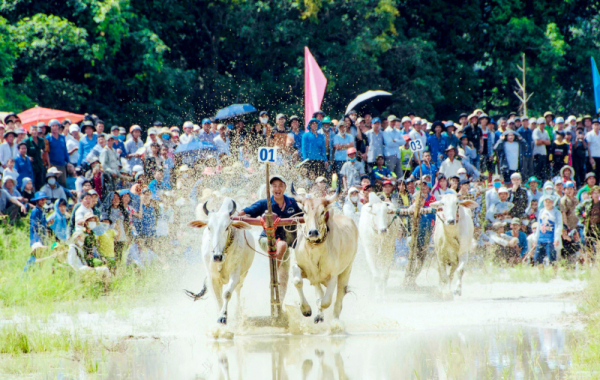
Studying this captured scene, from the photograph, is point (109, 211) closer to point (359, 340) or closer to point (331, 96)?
point (359, 340)

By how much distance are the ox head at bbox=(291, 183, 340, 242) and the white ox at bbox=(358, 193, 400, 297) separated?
13.9 ft

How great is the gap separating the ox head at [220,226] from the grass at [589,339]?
4069mm

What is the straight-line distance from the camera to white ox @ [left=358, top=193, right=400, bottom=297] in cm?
1574

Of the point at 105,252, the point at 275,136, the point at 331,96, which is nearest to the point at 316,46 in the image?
the point at 331,96

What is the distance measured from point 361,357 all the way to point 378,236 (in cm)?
596

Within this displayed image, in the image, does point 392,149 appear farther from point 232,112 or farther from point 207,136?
point 207,136

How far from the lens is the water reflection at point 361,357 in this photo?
9406 millimetres

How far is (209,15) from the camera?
96.1 feet

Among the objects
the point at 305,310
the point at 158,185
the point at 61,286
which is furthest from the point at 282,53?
the point at 305,310

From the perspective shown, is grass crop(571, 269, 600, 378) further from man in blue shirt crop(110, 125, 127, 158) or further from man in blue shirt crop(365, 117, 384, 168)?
man in blue shirt crop(110, 125, 127, 158)

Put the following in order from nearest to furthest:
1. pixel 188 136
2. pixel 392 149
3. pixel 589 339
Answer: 1. pixel 589 339
2. pixel 188 136
3. pixel 392 149

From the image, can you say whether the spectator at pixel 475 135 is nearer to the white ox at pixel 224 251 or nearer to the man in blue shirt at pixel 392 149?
the man in blue shirt at pixel 392 149

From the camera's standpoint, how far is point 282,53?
96.3ft

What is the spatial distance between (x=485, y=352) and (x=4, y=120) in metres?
12.3
